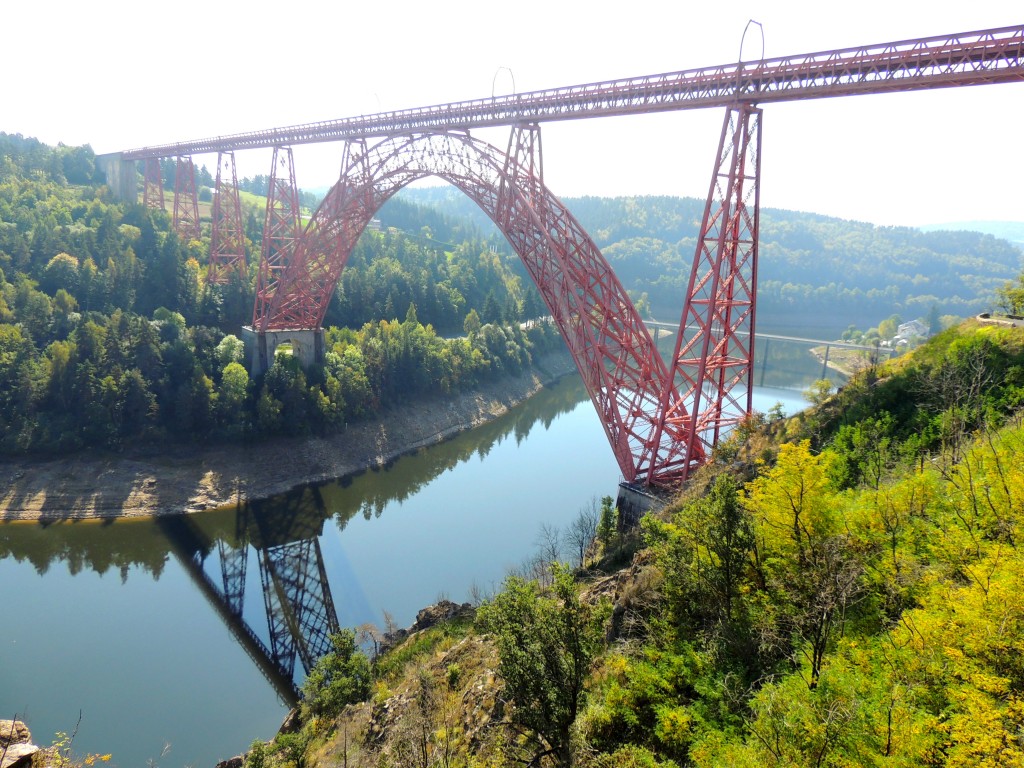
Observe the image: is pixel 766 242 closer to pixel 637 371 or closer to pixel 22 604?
pixel 637 371

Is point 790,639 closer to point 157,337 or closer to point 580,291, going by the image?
point 580,291

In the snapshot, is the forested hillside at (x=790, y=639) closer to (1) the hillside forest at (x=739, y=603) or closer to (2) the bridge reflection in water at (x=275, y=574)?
(1) the hillside forest at (x=739, y=603)

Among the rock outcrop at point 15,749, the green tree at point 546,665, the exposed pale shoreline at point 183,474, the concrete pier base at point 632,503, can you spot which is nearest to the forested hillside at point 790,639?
the green tree at point 546,665

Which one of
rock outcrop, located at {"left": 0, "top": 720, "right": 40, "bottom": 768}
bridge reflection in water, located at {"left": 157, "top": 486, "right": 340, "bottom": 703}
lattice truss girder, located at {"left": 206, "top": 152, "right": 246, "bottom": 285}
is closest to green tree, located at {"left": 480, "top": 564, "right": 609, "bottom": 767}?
rock outcrop, located at {"left": 0, "top": 720, "right": 40, "bottom": 768}

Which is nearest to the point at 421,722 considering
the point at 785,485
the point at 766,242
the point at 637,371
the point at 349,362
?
the point at 785,485

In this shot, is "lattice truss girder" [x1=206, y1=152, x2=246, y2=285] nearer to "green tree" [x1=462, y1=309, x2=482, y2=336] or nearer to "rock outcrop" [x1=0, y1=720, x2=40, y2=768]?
"green tree" [x1=462, y1=309, x2=482, y2=336]

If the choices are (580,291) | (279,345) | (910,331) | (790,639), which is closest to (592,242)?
(580,291)
